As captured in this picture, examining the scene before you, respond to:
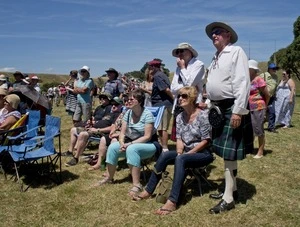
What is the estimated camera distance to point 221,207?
3895 millimetres

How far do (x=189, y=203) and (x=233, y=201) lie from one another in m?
0.53

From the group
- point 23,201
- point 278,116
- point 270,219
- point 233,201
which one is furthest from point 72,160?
point 278,116

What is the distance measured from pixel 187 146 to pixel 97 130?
2330mm

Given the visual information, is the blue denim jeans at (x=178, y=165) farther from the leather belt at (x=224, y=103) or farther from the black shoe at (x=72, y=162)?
the black shoe at (x=72, y=162)

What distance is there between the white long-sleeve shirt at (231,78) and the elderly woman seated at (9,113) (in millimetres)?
3547

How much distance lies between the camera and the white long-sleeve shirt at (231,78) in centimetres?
352

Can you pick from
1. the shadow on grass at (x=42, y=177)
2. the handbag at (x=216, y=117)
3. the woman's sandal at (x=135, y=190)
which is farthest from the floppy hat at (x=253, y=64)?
the shadow on grass at (x=42, y=177)

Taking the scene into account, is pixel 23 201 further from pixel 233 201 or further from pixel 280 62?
pixel 280 62

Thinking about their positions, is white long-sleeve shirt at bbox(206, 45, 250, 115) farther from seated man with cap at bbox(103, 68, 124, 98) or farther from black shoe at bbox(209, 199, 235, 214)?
seated man with cap at bbox(103, 68, 124, 98)

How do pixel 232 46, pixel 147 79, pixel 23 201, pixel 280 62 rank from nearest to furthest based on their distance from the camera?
pixel 232 46 → pixel 23 201 → pixel 147 79 → pixel 280 62

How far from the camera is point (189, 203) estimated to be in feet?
13.8

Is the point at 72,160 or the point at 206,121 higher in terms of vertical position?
the point at 206,121

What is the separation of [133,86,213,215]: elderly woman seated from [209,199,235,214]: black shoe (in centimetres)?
43

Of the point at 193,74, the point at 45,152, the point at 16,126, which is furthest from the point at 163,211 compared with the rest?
the point at 16,126
